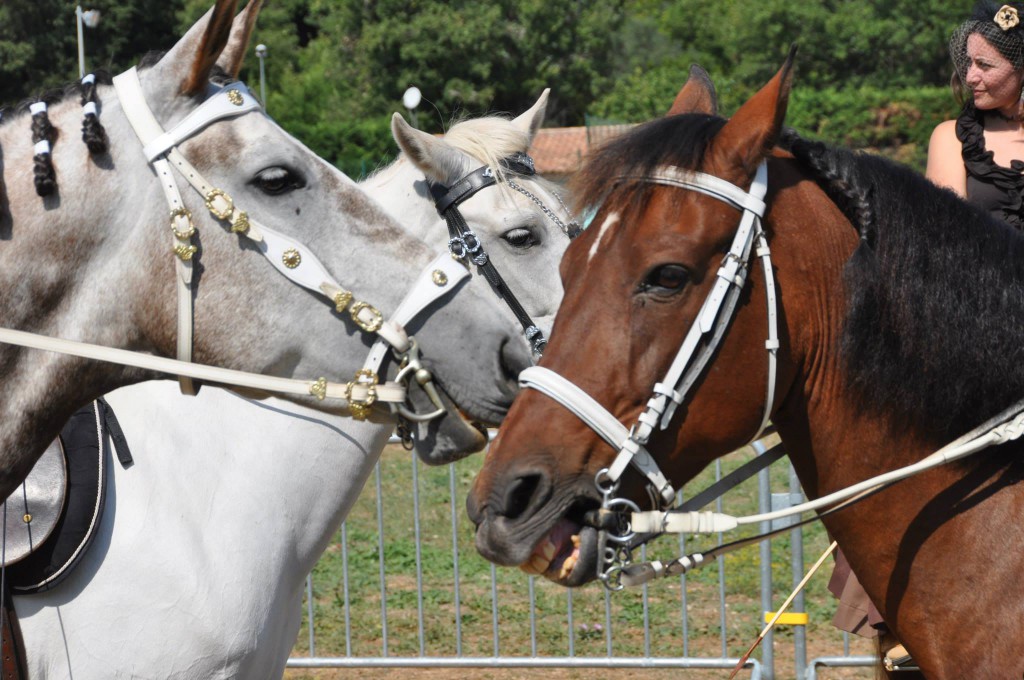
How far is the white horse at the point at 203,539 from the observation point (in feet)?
9.59

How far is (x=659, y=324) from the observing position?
204 cm

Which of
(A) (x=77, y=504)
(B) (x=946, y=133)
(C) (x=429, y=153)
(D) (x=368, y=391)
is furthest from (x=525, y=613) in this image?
(D) (x=368, y=391)

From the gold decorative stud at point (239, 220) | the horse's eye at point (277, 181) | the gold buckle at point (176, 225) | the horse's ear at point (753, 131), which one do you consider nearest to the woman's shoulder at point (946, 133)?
the horse's ear at point (753, 131)

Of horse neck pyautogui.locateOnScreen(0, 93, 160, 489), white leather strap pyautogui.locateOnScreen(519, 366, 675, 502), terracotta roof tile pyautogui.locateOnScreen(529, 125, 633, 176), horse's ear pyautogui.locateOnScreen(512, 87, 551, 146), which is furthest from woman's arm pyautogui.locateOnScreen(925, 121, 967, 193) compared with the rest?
terracotta roof tile pyautogui.locateOnScreen(529, 125, 633, 176)

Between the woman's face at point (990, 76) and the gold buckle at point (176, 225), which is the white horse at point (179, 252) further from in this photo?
the woman's face at point (990, 76)

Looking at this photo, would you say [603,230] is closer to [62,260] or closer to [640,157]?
[640,157]

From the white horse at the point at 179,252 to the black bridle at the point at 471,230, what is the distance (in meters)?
1.17

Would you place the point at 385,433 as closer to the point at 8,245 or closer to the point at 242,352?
the point at 242,352

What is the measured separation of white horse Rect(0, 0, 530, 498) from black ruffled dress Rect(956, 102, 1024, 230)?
4.88ft

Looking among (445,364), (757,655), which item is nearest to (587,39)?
(757,655)

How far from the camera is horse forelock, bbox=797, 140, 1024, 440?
6.99 feet

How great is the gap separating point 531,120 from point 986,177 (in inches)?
73.3

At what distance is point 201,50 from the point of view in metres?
2.26

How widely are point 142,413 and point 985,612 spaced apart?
2.34 metres
